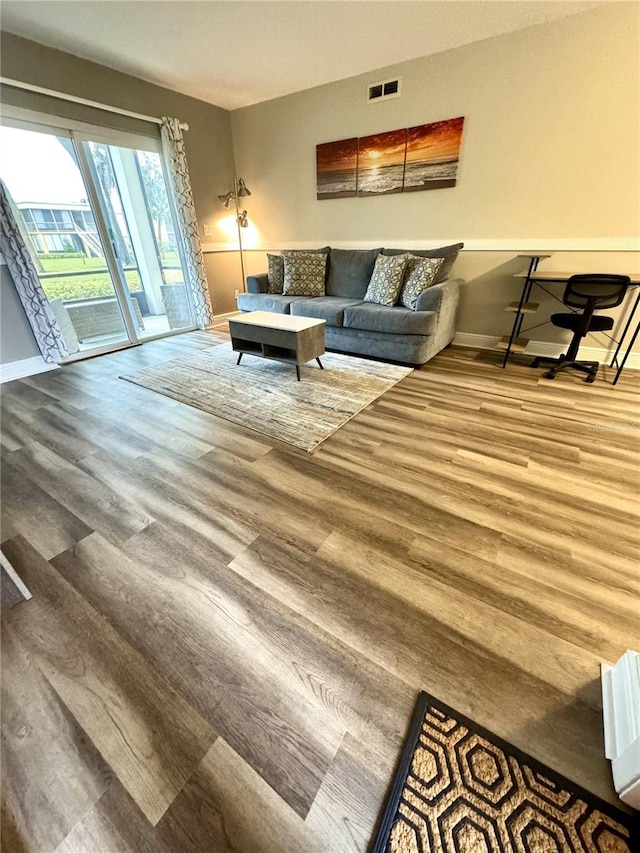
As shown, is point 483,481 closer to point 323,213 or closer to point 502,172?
point 502,172

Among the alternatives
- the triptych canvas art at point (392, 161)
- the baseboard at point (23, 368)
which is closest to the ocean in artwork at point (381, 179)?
the triptych canvas art at point (392, 161)

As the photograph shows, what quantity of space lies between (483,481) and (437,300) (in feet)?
5.80

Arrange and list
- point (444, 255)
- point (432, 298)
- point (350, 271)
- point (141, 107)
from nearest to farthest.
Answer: point (432, 298) → point (444, 255) → point (141, 107) → point (350, 271)

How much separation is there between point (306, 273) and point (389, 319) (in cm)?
137

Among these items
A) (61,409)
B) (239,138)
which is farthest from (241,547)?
(239,138)

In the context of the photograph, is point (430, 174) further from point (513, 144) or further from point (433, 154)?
point (513, 144)

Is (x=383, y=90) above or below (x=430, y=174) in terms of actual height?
above

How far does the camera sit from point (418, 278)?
316 cm

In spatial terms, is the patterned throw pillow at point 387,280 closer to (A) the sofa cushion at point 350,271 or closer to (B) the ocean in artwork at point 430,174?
(A) the sofa cushion at point 350,271

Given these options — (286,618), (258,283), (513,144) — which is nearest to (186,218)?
(258,283)

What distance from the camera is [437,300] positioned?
2916 mm

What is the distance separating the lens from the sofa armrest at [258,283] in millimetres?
4090

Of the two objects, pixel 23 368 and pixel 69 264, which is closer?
pixel 23 368

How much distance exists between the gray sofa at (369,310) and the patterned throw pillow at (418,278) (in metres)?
0.08
